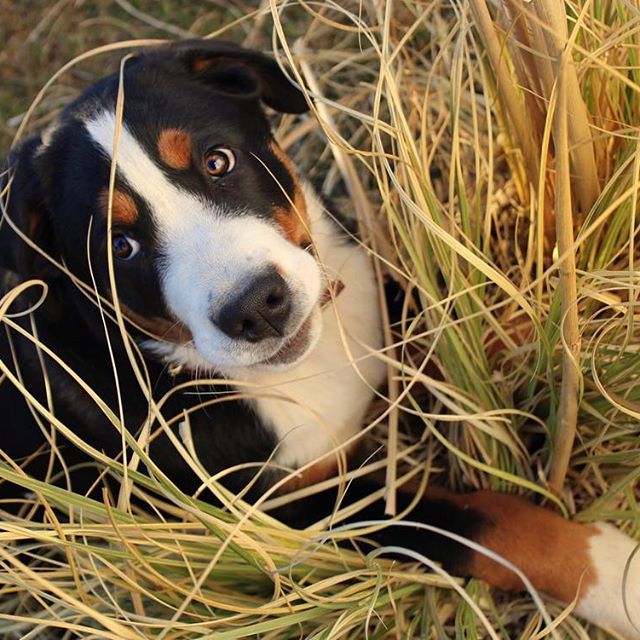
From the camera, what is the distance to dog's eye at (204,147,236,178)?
7.07 feet

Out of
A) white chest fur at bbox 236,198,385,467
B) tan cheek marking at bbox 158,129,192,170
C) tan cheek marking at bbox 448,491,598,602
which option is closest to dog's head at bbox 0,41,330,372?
tan cheek marking at bbox 158,129,192,170

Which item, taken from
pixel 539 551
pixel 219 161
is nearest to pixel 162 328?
pixel 219 161

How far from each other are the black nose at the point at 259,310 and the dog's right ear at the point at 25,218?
635 millimetres

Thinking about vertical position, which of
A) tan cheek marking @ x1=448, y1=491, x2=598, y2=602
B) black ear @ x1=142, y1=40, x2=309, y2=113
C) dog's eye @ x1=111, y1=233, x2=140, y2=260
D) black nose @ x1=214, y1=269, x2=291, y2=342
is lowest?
tan cheek marking @ x1=448, y1=491, x2=598, y2=602

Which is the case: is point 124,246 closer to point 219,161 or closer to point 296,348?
point 219,161

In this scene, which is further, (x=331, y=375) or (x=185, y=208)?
(x=331, y=375)

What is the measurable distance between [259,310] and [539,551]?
3.77 feet

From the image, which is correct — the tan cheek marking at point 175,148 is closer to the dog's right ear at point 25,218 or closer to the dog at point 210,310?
the dog at point 210,310

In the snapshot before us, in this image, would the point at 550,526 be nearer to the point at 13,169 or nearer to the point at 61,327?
the point at 61,327

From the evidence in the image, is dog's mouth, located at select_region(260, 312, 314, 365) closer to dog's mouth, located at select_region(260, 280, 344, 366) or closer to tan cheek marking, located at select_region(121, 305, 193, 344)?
dog's mouth, located at select_region(260, 280, 344, 366)

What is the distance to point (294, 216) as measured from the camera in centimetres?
228

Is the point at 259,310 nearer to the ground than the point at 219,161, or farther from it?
nearer to the ground

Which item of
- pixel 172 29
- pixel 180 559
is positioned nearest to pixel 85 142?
pixel 180 559

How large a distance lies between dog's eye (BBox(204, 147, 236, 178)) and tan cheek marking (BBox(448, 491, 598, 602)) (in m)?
1.32
